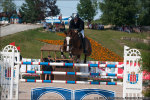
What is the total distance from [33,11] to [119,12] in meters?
13.5

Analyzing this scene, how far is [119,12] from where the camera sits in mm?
41062

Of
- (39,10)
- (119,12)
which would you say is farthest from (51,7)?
(119,12)

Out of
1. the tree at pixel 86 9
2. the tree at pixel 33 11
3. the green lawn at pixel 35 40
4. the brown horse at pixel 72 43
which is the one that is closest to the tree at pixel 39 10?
the tree at pixel 33 11

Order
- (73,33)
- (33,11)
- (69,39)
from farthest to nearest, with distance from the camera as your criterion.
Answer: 1. (33,11)
2. (73,33)
3. (69,39)

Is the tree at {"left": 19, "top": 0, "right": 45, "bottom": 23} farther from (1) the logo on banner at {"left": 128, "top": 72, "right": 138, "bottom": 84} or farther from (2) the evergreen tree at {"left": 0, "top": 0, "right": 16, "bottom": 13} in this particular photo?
(1) the logo on banner at {"left": 128, "top": 72, "right": 138, "bottom": 84}

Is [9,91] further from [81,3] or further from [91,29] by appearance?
[81,3]

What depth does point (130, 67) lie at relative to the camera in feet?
19.9

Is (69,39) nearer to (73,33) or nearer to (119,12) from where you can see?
(73,33)

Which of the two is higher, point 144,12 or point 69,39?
point 144,12

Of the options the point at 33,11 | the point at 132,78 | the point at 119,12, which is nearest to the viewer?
the point at 132,78

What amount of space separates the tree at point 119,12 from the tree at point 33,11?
9430mm

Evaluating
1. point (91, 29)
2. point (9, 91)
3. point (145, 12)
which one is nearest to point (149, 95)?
point (9, 91)

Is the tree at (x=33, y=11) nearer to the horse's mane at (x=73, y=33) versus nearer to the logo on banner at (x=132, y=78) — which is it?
the horse's mane at (x=73, y=33)

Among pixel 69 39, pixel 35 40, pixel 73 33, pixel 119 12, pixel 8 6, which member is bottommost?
pixel 35 40
